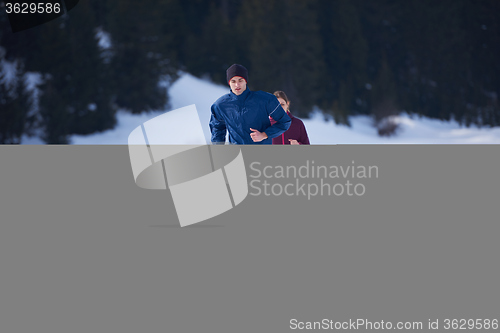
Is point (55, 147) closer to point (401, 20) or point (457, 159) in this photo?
point (457, 159)

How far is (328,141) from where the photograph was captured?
21.5 meters

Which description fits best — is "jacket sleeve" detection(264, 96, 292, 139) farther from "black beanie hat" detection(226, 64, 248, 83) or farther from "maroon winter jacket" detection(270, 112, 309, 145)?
"maroon winter jacket" detection(270, 112, 309, 145)

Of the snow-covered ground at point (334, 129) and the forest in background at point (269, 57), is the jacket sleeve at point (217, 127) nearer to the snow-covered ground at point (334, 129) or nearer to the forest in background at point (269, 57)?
the forest in background at point (269, 57)

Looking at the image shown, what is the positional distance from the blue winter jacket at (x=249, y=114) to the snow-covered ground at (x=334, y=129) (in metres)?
15.9

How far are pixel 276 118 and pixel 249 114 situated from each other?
0.21 m

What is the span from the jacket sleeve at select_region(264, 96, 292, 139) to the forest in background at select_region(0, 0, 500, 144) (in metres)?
15.4

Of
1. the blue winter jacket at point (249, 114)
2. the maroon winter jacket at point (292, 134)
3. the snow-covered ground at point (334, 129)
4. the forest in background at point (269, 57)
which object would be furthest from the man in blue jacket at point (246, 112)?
the snow-covered ground at point (334, 129)

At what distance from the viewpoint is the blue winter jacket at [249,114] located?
4.42 meters

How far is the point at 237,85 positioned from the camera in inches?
172

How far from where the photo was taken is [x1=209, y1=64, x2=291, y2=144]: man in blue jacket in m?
4.40

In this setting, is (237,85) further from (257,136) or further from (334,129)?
(334,129)

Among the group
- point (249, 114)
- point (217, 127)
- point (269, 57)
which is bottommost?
point (269, 57)

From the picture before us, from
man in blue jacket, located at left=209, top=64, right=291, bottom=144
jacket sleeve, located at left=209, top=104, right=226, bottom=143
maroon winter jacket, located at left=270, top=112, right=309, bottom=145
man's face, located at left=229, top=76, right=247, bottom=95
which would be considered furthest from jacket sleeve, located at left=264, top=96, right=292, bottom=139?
maroon winter jacket, located at left=270, top=112, right=309, bottom=145

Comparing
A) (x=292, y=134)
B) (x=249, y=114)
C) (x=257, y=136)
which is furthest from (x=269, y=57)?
(x=257, y=136)
